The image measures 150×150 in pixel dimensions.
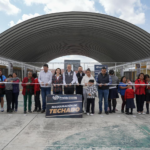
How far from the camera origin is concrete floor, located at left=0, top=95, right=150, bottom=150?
3.26 metres

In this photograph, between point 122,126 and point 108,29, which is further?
point 108,29

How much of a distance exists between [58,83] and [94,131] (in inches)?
99.4

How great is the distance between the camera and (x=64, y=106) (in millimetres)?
5504

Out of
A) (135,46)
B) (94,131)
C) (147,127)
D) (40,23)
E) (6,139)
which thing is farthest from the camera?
(135,46)

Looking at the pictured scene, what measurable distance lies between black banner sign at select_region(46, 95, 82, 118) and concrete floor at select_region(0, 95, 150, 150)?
0.24 metres

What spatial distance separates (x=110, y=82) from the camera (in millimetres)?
6066

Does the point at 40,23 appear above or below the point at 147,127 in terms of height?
above

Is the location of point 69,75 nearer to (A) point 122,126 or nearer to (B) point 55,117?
(B) point 55,117

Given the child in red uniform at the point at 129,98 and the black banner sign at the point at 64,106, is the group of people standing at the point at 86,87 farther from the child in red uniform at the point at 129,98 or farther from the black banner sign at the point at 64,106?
the black banner sign at the point at 64,106

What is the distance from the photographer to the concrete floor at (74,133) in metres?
3.26

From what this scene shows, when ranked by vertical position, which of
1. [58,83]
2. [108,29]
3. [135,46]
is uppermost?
[108,29]

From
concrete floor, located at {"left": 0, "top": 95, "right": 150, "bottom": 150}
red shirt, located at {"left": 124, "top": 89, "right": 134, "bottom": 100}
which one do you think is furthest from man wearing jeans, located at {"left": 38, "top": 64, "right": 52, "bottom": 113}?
red shirt, located at {"left": 124, "top": 89, "right": 134, "bottom": 100}

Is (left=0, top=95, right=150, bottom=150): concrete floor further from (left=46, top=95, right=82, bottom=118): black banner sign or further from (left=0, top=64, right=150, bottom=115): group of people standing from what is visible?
(left=0, top=64, right=150, bottom=115): group of people standing

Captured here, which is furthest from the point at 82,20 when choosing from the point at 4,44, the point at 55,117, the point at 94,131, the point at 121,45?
the point at 94,131
